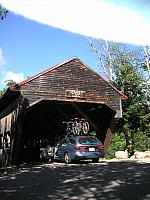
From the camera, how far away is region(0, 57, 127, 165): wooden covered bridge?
73.7 feet

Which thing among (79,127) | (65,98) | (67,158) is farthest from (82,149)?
(79,127)

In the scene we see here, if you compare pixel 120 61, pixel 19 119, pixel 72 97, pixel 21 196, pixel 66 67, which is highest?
pixel 120 61

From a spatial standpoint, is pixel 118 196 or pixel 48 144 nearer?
pixel 118 196

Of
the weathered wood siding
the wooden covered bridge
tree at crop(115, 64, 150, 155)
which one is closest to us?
the wooden covered bridge

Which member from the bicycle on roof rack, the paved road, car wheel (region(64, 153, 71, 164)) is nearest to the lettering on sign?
the bicycle on roof rack

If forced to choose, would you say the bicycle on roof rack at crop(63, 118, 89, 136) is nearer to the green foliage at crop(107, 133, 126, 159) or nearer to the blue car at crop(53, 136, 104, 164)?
the green foliage at crop(107, 133, 126, 159)

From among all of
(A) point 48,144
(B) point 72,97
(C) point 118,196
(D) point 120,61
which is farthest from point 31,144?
(C) point 118,196

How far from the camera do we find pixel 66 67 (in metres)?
24.3

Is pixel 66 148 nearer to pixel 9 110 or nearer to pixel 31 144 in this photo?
pixel 9 110

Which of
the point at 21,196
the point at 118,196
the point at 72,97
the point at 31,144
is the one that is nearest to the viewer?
the point at 118,196

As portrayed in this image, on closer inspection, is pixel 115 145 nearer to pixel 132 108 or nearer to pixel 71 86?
pixel 71 86

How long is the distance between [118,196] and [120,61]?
122ft

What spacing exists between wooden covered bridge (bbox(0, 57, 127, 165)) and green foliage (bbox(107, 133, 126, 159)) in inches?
18.0

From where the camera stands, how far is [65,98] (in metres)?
23.8
